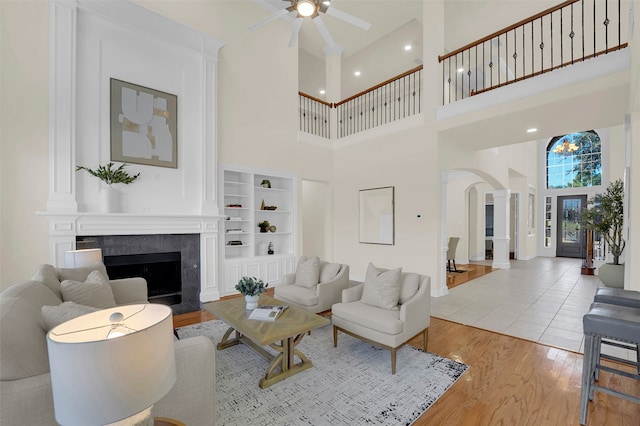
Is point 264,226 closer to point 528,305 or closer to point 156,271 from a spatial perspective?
point 156,271

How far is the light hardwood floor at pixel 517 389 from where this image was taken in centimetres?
213

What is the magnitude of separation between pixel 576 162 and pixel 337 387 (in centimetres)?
1253

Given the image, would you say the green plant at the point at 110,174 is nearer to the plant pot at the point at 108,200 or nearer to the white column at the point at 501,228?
the plant pot at the point at 108,200

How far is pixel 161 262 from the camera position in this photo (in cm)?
467

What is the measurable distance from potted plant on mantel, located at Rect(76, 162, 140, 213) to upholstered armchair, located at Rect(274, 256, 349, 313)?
2643mm

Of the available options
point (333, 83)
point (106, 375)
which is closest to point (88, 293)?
point (106, 375)

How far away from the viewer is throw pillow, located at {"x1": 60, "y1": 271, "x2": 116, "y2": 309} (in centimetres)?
219

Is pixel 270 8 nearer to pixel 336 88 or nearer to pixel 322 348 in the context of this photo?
pixel 336 88

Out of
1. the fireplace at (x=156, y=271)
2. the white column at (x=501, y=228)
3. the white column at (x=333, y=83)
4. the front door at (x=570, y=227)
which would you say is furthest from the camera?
the front door at (x=570, y=227)

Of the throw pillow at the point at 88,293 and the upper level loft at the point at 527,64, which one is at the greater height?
the upper level loft at the point at 527,64

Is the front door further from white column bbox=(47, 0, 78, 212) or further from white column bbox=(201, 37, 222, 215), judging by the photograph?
white column bbox=(47, 0, 78, 212)

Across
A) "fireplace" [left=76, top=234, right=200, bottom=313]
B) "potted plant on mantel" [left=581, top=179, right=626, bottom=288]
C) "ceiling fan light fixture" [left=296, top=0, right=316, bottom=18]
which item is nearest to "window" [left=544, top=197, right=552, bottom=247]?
"potted plant on mantel" [left=581, top=179, right=626, bottom=288]

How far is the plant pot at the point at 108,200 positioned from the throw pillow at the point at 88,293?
6.97ft

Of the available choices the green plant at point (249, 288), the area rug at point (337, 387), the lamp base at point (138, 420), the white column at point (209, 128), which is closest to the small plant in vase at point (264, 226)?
the white column at point (209, 128)
